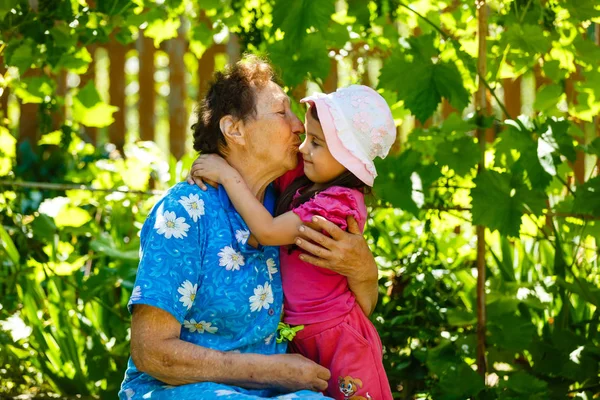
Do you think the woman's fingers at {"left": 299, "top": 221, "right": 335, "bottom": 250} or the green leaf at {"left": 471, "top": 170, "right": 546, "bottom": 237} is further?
the green leaf at {"left": 471, "top": 170, "right": 546, "bottom": 237}

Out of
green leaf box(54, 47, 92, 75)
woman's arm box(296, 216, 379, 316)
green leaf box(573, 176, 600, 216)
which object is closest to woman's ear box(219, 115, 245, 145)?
woman's arm box(296, 216, 379, 316)

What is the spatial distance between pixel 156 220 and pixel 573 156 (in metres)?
1.59

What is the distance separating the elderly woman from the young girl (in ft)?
0.15

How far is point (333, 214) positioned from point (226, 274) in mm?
358

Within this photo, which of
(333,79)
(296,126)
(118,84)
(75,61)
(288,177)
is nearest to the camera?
(296,126)

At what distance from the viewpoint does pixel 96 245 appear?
4.05 meters

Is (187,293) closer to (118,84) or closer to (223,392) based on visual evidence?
(223,392)

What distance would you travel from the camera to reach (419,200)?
11.6 feet

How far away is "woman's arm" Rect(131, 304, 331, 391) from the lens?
2355mm

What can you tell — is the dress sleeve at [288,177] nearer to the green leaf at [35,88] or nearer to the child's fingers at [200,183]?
the child's fingers at [200,183]

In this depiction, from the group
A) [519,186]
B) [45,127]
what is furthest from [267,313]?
[45,127]

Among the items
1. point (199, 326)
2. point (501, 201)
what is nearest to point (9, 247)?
point (199, 326)

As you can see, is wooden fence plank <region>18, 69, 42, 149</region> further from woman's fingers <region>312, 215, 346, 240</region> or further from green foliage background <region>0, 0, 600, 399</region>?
woman's fingers <region>312, 215, 346, 240</region>

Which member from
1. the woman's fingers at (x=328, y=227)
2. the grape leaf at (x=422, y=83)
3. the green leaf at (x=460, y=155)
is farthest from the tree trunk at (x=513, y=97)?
the woman's fingers at (x=328, y=227)
